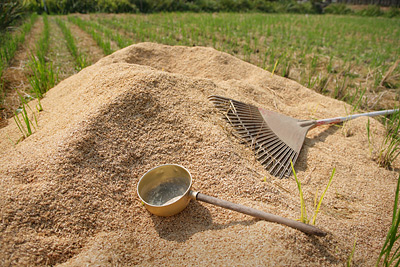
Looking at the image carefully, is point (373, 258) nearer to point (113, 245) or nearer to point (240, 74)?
point (113, 245)

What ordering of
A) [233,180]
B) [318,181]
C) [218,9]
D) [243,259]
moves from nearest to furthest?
[243,259]
[233,180]
[318,181]
[218,9]

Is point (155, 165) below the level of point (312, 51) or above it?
above

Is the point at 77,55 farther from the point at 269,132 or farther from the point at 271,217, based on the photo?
the point at 271,217

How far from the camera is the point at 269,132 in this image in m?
1.80

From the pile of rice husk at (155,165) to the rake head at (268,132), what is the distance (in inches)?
3.4

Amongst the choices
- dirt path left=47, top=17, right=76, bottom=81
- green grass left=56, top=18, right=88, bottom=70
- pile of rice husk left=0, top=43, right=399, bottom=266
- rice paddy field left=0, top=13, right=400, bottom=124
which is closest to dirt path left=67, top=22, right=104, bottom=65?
rice paddy field left=0, top=13, right=400, bottom=124

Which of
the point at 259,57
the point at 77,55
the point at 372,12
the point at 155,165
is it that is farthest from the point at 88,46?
the point at 372,12

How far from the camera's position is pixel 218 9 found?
1091 centimetres

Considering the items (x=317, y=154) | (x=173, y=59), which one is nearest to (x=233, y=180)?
(x=317, y=154)

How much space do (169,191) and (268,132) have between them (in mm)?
927

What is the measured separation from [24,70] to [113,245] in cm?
321

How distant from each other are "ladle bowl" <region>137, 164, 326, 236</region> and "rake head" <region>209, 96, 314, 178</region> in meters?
0.57

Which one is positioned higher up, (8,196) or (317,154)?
(8,196)

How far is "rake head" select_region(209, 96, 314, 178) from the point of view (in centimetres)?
160
